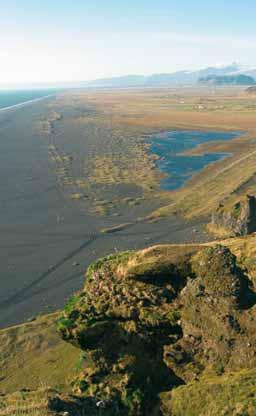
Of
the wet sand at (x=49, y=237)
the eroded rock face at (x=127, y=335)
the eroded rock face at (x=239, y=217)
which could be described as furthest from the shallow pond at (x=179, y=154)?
the eroded rock face at (x=127, y=335)

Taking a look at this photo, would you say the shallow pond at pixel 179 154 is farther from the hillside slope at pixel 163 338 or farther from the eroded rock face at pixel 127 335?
the eroded rock face at pixel 127 335

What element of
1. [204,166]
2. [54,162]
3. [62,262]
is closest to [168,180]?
[204,166]

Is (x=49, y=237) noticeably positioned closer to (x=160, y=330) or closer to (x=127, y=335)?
(x=127, y=335)

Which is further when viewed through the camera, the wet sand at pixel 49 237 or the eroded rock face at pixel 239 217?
the eroded rock face at pixel 239 217

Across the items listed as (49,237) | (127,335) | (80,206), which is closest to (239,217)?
(49,237)

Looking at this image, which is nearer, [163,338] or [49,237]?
[163,338]

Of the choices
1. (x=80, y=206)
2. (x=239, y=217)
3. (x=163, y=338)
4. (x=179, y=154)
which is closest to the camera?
(x=163, y=338)
